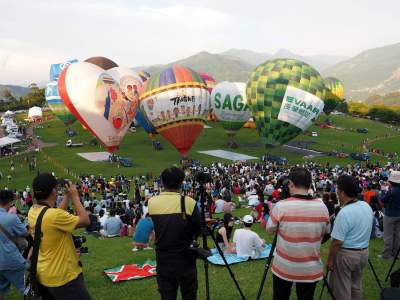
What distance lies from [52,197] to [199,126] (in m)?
27.6

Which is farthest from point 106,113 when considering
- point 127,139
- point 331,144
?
point 331,144

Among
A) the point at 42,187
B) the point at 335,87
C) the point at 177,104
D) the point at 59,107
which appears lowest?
the point at 59,107

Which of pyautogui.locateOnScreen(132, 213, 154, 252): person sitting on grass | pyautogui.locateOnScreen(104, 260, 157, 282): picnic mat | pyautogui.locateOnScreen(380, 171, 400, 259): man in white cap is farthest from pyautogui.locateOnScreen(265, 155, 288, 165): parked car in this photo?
pyautogui.locateOnScreen(104, 260, 157, 282): picnic mat

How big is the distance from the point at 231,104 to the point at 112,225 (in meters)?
35.2

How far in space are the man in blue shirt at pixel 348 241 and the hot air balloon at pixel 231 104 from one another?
138ft

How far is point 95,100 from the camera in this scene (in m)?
29.7

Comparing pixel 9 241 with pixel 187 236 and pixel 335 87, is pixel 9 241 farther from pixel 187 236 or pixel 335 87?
pixel 335 87

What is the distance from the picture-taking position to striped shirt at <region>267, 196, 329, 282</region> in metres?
4.99

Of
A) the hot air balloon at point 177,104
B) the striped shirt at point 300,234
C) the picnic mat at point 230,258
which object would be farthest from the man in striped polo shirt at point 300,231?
the hot air balloon at point 177,104

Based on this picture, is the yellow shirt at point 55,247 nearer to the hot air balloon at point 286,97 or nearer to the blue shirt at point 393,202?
the blue shirt at point 393,202

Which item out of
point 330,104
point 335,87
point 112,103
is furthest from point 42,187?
point 335,87

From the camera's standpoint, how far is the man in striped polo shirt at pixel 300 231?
16.4 ft

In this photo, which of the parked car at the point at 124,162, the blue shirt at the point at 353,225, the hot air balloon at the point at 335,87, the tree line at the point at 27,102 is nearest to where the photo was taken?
the blue shirt at the point at 353,225

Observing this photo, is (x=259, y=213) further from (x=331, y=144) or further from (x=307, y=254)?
(x=331, y=144)
